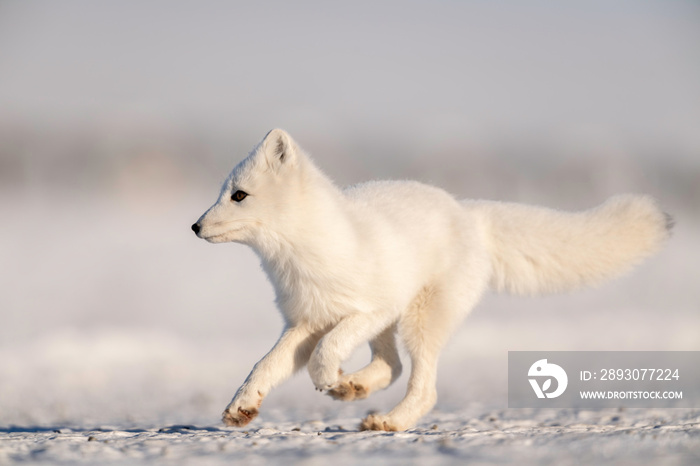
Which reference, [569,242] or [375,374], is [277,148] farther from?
[569,242]

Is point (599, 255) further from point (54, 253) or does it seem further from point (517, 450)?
point (54, 253)

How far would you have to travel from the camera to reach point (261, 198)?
3766 mm

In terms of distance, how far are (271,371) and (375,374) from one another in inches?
24.8

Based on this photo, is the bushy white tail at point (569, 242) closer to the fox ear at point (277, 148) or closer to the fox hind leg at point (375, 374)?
the fox hind leg at point (375, 374)

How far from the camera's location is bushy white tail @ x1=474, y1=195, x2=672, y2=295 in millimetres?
4438

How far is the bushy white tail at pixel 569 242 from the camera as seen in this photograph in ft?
14.6

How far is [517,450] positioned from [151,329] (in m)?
6.24

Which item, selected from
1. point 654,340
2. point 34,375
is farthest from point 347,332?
point 654,340

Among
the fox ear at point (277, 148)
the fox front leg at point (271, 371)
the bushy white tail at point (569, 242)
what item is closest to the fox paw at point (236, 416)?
the fox front leg at point (271, 371)

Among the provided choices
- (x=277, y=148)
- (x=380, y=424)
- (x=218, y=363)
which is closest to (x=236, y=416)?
(x=380, y=424)

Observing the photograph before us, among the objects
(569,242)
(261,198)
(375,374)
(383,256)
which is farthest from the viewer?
(569,242)

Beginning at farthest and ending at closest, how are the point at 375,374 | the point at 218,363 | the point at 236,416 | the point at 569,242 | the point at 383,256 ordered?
the point at 218,363 → the point at 569,242 → the point at 375,374 → the point at 383,256 → the point at 236,416
